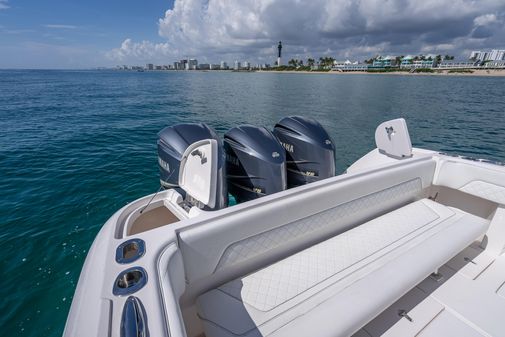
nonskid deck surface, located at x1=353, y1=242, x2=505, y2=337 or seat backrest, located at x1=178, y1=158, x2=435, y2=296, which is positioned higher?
seat backrest, located at x1=178, y1=158, x2=435, y2=296

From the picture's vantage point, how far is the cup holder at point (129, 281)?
0.92 metres

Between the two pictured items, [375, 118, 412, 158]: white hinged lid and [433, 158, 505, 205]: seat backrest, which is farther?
[375, 118, 412, 158]: white hinged lid

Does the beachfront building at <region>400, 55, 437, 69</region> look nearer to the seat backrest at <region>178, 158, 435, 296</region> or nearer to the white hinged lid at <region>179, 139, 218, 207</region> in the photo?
the seat backrest at <region>178, 158, 435, 296</region>

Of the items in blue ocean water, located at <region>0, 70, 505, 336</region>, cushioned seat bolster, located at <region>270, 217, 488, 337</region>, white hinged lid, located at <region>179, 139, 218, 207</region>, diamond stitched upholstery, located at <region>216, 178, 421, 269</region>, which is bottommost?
blue ocean water, located at <region>0, 70, 505, 336</region>

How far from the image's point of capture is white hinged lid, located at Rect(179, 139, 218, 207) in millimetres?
1637

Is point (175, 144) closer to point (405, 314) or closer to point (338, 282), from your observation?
point (338, 282)

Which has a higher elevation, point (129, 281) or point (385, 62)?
point (385, 62)

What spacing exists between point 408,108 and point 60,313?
17871 millimetres

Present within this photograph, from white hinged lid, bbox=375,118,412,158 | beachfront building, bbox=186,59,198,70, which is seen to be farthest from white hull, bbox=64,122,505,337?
beachfront building, bbox=186,59,198,70

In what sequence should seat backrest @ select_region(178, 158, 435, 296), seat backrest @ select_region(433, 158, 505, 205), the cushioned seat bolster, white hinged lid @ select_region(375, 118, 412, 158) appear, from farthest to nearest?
white hinged lid @ select_region(375, 118, 412, 158), seat backrest @ select_region(433, 158, 505, 205), seat backrest @ select_region(178, 158, 435, 296), the cushioned seat bolster

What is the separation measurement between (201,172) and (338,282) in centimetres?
114

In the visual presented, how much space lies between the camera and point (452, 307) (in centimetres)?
165

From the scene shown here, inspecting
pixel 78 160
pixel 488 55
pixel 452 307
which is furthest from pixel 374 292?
pixel 488 55


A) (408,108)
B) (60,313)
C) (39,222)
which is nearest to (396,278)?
(60,313)
